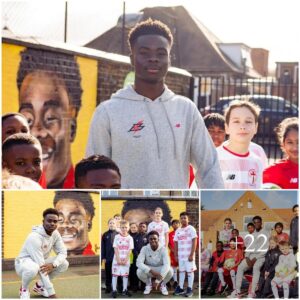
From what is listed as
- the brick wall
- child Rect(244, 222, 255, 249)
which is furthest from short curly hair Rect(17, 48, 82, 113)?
child Rect(244, 222, 255, 249)

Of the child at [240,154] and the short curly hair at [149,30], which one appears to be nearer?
the short curly hair at [149,30]

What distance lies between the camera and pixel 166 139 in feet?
18.5

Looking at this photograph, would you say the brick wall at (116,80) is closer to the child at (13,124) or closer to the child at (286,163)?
the child at (13,124)

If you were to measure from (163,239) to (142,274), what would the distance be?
0.25 m

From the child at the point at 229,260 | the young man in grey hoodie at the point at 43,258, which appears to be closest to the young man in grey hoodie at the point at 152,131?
the child at the point at 229,260

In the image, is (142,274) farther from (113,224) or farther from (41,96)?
(41,96)

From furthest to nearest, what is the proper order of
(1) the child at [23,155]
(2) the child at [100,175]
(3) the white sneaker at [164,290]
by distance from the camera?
(3) the white sneaker at [164,290], (2) the child at [100,175], (1) the child at [23,155]

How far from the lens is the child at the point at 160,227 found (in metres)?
5.71

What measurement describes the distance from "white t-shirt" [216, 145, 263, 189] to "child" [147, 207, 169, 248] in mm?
444

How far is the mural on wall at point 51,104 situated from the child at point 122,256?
1.43 feet

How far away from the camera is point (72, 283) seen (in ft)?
18.7

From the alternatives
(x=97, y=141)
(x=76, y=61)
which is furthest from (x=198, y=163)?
(x=76, y=61)

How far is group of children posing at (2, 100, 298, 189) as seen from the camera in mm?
5555

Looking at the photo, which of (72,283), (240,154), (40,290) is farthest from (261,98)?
(40,290)
